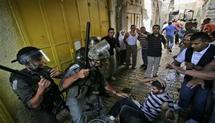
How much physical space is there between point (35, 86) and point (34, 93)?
101 mm

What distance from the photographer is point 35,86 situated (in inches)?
64.0

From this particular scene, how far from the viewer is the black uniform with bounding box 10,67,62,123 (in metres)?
1.52

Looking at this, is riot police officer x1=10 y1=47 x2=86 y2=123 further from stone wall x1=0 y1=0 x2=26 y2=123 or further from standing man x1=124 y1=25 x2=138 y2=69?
standing man x1=124 y1=25 x2=138 y2=69

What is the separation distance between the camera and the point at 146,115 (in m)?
2.28

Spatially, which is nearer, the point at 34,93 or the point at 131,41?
the point at 34,93

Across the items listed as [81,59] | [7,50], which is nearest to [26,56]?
[81,59]

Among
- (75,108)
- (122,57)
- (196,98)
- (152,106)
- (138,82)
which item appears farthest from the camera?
(122,57)

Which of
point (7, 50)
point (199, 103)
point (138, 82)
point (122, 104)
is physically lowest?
point (138, 82)

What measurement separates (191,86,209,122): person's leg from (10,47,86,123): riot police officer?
229 centimetres

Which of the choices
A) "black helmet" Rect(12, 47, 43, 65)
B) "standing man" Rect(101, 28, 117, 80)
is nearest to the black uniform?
"black helmet" Rect(12, 47, 43, 65)

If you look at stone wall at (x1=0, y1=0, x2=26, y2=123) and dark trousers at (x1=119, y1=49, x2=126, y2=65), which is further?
dark trousers at (x1=119, y1=49, x2=126, y2=65)

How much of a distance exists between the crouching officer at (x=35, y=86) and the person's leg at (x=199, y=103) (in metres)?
2.29

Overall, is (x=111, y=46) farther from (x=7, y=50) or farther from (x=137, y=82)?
(x=7, y=50)

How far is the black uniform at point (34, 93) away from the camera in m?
1.52
